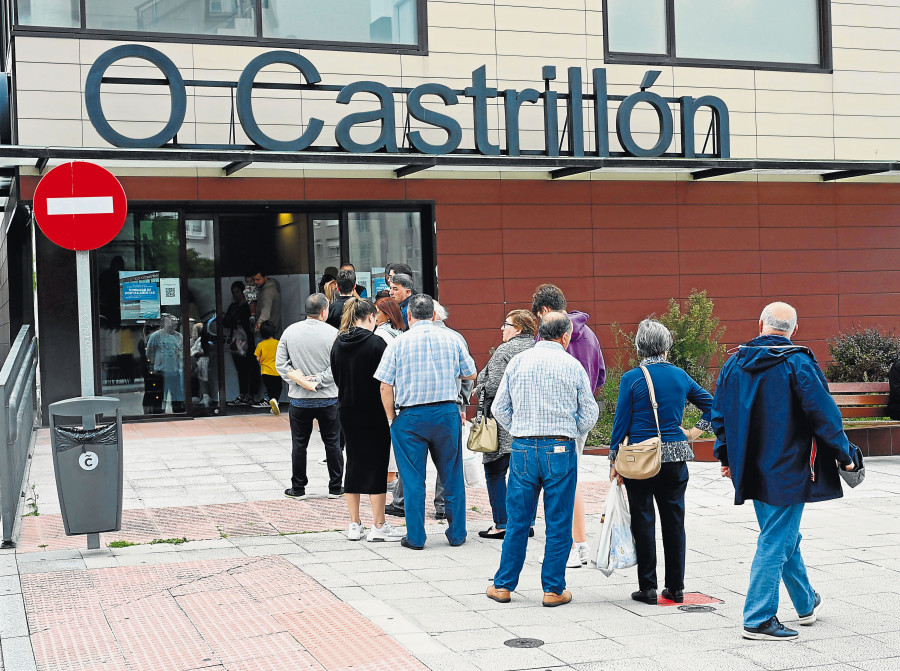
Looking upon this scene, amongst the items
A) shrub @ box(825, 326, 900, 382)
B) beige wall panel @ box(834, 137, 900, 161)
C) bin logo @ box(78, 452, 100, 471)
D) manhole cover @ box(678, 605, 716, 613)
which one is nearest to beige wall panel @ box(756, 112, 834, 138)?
beige wall panel @ box(834, 137, 900, 161)

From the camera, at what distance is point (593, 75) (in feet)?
47.5

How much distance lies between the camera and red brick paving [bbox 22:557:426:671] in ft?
17.0

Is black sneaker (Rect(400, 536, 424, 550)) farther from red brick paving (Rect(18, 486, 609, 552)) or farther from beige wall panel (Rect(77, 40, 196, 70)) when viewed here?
beige wall panel (Rect(77, 40, 196, 70))

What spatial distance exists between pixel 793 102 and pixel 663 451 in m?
12.0

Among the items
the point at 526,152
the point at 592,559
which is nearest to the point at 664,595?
the point at 592,559

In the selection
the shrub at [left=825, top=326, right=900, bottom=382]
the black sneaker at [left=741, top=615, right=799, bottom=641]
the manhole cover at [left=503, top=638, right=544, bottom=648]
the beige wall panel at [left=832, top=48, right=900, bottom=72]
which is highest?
the beige wall panel at [left=832, top=48, right=900, bottom=72]

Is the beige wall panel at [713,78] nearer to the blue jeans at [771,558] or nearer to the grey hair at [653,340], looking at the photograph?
the grey hair at [653,340]

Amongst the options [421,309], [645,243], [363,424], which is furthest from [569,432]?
[645,243]

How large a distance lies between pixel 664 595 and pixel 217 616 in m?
2.59

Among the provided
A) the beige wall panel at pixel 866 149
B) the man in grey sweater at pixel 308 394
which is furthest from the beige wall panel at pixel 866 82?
the man in grey sweater at pixel 308 394

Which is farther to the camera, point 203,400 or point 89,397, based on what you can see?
point 203,400

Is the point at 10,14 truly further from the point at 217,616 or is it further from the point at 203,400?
the point at 217,616

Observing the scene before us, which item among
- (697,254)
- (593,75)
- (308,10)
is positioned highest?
(308,10)

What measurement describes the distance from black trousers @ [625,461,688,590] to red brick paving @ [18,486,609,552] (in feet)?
8.61
